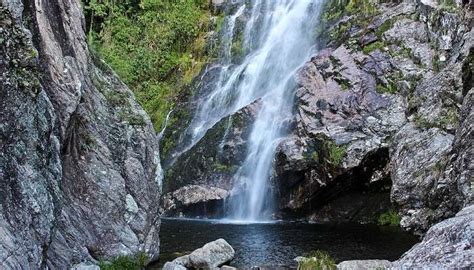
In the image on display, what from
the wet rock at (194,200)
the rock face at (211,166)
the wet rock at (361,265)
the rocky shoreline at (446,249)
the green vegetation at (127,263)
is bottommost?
the green vegetation at (127,263)

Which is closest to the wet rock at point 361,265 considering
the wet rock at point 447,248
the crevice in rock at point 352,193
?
the wet rock at point 447,248

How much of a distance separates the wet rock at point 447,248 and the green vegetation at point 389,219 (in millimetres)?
18895

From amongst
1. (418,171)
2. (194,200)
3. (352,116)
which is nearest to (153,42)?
(194,200)

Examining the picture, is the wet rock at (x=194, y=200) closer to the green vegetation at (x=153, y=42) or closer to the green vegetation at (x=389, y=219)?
the green vegetation at (x=389, y=219)

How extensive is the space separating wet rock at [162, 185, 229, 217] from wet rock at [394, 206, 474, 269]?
21.7 meters

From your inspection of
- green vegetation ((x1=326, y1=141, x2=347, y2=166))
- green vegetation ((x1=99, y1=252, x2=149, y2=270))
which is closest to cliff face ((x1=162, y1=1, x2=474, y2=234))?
green vegetation ((x1=326, y1=141, x2=347, y2=166))

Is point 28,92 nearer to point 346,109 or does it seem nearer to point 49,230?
point 49,230

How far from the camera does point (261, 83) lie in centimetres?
3142

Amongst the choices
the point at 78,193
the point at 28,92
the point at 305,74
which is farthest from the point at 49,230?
the point at 305,74

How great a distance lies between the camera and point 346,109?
26.2 m

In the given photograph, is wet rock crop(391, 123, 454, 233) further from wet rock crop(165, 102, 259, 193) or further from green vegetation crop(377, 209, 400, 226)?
wet rock crop(165, 102, 259, 193)

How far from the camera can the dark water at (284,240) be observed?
59.0ft

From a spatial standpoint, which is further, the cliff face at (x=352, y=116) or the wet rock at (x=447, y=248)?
the cliff face at (x=352, y=116)

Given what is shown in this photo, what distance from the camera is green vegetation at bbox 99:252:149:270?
1439 centimetres
